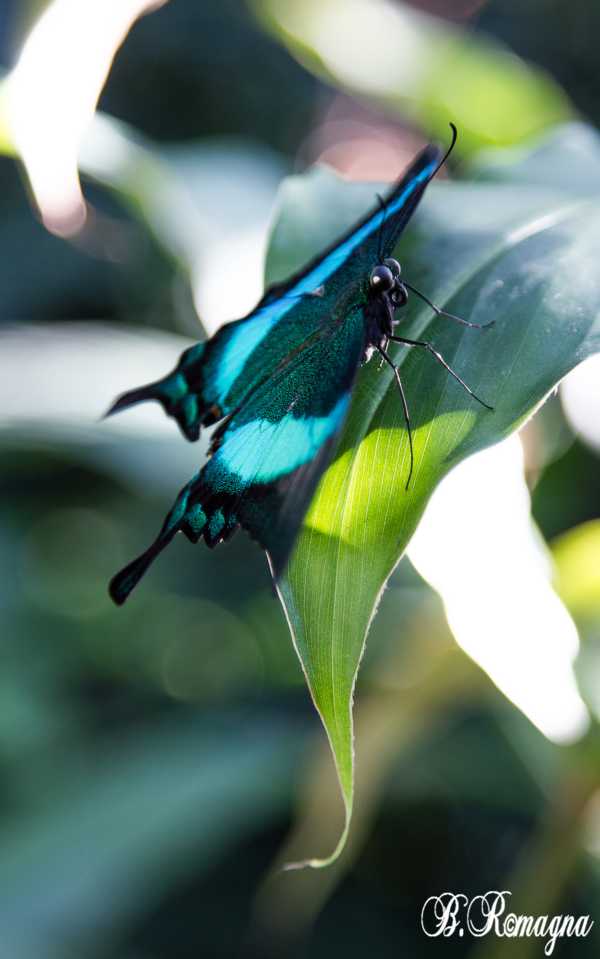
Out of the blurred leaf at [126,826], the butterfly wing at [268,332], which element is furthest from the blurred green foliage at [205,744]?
the butterfly wing at [268,332]

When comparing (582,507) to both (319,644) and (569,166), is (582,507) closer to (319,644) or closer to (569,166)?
(569,166)

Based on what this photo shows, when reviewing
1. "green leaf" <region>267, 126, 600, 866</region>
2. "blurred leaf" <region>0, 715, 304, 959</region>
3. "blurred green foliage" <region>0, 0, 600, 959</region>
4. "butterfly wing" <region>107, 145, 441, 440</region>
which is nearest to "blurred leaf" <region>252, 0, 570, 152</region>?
"blurred green foliage" <region>0, 0, 600, 959</region>

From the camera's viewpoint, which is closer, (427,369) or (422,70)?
(427,369)

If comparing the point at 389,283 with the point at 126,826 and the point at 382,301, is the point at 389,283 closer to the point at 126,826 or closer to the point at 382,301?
→ the point at 382,301

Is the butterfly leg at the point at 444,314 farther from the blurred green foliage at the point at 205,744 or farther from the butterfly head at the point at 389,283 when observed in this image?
the blurred green foliage at the point at 205,744

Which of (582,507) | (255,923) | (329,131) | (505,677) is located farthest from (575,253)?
(329,131)

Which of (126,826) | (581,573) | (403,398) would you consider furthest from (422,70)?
(126,826)
